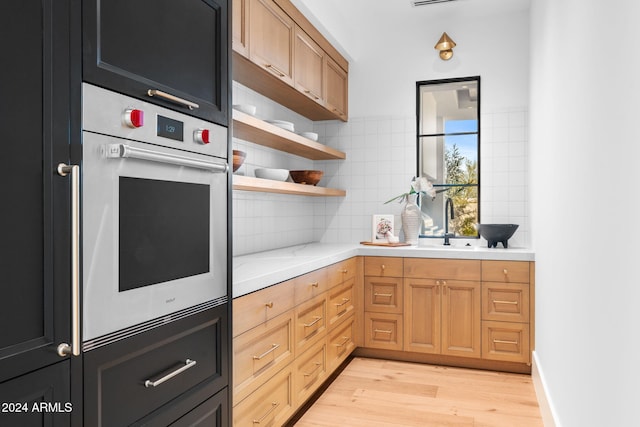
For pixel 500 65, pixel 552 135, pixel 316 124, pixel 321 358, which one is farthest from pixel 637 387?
pixel 316 124

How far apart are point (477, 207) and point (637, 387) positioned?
3204 millimetres

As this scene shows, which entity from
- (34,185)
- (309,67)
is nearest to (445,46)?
(309,67)

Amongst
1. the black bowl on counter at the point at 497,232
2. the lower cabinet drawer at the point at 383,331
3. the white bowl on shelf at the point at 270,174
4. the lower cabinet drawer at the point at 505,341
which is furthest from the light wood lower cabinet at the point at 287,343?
the black bowl on counter at the point at 497,232

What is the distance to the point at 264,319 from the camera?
2252 mm

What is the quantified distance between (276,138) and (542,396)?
222 centimetres

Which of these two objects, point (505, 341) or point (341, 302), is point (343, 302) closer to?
point (341, 302)

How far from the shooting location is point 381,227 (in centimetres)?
425

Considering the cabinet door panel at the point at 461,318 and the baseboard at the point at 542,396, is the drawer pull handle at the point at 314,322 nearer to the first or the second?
the cabinet door panel at the point at 461,318

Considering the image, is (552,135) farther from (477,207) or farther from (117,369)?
(117,369)

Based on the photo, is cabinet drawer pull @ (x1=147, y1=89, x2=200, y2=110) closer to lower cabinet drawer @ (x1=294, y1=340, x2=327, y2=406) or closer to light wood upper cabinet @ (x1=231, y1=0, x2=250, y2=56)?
light wood upper cabinet @ (x1=231, y1=0, x2=250, y2=56)

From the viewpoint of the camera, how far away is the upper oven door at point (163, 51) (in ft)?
4.11

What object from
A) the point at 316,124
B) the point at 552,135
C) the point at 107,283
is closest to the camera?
the point at 107,283

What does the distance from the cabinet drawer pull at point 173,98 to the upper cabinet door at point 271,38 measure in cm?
125

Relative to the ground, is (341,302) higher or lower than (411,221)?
lower
